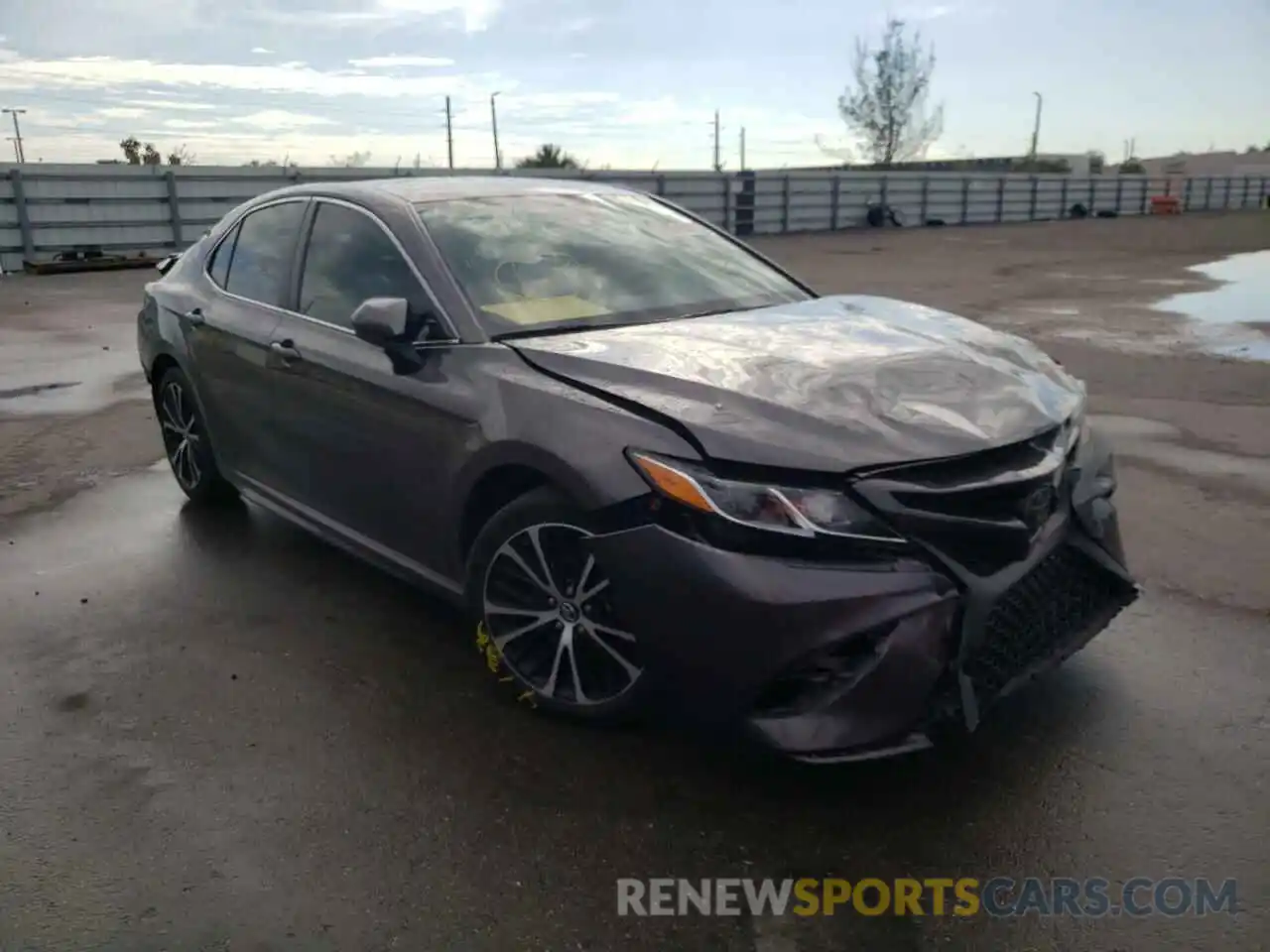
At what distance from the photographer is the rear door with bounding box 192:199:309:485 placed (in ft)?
14.2

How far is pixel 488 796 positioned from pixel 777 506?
3.56 feet

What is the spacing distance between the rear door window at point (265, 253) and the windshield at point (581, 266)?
0.79 m

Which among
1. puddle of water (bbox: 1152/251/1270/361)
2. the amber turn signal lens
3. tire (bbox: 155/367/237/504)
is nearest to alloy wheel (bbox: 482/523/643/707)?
the amber turn signal lens

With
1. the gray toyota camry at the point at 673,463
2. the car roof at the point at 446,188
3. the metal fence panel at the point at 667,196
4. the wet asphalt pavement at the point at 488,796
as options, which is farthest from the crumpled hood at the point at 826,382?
the metal fence panel at the point at 667,196

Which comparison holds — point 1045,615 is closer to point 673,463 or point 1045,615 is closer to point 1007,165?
point 673,463

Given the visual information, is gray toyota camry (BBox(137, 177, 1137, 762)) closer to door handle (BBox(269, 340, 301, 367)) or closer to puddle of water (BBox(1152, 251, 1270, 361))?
door handle (BBox(269, 340, 301, 367))

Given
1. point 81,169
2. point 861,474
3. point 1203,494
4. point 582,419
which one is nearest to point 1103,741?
point 861,474

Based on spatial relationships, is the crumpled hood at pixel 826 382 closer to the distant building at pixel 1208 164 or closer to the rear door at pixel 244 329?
the rear door at pixel 244 329

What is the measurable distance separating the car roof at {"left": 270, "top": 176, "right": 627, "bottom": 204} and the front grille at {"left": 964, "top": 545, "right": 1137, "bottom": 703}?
2.53 meters

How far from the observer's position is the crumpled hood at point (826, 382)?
2.64 meters

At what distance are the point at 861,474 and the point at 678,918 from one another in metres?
1.10

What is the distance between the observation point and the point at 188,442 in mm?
5219

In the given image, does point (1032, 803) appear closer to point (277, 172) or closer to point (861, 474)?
point (861, 474)

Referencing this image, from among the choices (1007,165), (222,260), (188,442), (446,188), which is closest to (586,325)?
(446,188)
